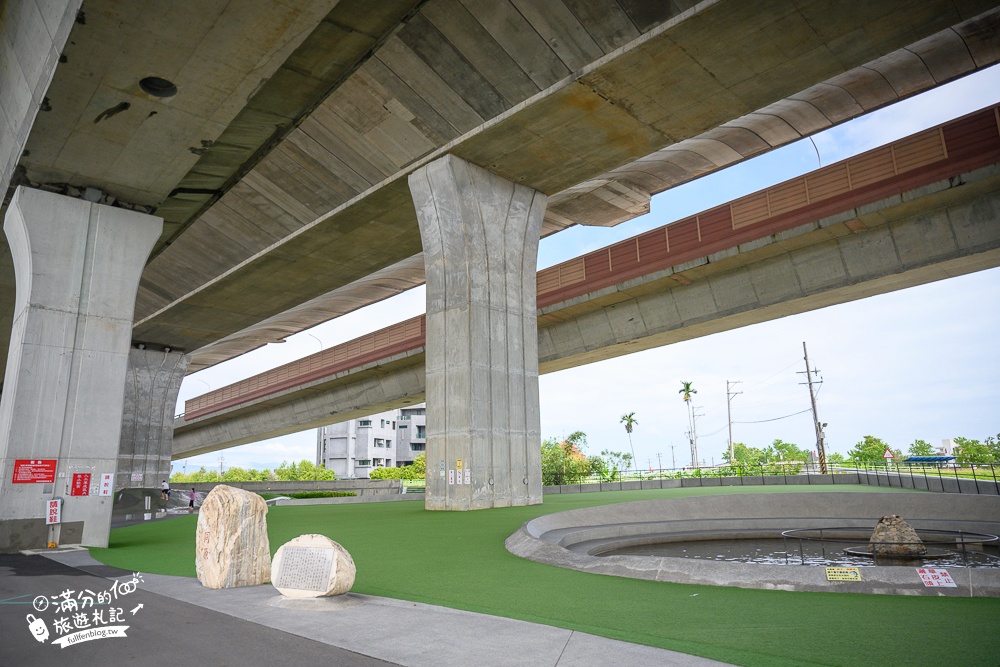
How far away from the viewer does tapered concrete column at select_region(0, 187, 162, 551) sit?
45.8 feet

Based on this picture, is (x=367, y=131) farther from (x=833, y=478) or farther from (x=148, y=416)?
(x=148, y=416)

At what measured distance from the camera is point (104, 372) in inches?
597

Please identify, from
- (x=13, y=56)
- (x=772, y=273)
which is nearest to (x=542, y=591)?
(x=13, y=56)

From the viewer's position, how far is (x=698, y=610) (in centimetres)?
654

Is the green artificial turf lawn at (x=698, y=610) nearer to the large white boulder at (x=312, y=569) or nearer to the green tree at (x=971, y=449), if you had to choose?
the large white boulder at (x=312, y=569)

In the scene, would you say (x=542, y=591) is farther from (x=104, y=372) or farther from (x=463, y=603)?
(x=104, y=372)

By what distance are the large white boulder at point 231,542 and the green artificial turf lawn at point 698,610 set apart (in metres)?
1.40

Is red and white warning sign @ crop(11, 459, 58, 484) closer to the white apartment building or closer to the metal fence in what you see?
the metal fence

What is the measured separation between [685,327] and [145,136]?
843 inches

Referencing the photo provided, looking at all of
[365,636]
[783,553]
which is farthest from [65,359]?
[783,553]

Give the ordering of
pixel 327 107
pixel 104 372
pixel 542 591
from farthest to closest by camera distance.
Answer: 1. pixel 327 107
2. pixel 104 372
3. pixel 542 591

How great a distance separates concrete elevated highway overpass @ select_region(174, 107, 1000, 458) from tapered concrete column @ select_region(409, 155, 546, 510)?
7204 mm

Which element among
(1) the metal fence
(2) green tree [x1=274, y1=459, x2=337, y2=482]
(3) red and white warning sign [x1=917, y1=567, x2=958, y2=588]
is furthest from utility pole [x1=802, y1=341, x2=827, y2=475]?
(2) green tree [x1=274, y1=459, x2=337, y2=482]

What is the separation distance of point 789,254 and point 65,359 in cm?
2341
